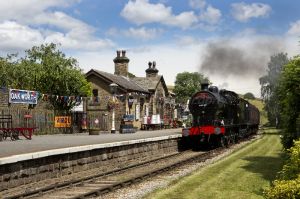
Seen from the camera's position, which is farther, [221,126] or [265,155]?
[221,126]

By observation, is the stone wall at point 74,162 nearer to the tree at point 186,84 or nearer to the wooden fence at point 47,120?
the wooden fence at point 47,120

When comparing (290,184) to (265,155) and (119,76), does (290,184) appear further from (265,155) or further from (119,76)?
(119,76)

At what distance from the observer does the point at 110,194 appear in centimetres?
1190

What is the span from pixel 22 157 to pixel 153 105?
120ft

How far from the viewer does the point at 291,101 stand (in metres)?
15.3

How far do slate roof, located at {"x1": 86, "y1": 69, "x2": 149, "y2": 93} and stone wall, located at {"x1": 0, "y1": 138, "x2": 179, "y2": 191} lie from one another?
18.6 metres

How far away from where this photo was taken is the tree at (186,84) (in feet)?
324

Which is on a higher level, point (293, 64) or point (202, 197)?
point (293, 64)

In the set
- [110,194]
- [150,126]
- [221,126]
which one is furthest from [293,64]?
[150,126]

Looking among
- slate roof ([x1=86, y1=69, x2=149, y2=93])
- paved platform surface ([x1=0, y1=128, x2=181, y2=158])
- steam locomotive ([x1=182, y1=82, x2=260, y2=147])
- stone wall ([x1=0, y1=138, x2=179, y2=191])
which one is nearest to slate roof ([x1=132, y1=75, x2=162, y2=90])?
slate roof ([x1=86, y1=69, x2=149, y2=93])

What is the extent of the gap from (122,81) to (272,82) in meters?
27.5

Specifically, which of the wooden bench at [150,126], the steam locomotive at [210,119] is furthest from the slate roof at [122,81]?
the steam locomotive at [210,119]

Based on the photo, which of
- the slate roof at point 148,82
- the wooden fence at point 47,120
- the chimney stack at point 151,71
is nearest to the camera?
the wooden fence at point 47,120

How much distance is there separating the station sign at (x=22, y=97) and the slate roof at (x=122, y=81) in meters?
13.6
